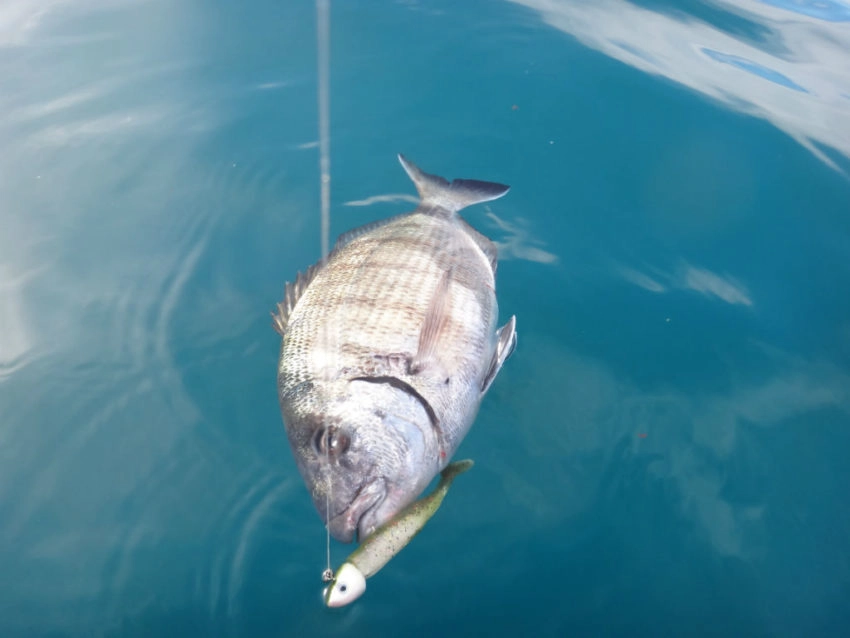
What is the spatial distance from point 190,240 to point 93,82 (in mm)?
2087

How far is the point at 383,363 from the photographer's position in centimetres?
242

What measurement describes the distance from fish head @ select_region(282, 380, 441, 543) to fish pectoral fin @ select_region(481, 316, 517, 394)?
418mm

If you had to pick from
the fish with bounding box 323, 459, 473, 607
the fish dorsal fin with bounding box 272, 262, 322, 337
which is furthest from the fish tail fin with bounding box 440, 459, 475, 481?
the fish dorsal fin with bounding box 272, 262, 322, 337

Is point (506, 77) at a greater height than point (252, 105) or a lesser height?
greater

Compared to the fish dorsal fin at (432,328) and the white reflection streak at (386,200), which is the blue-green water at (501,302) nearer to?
the white reflection streak at (386,200)

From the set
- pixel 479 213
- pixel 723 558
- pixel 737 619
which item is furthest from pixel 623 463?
pixel 479 213

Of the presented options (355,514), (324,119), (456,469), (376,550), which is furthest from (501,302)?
(324,119)

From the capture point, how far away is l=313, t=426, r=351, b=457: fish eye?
214 cm

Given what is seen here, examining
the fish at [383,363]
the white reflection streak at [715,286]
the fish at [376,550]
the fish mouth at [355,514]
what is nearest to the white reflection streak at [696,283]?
the white reflection streak at [715,286]

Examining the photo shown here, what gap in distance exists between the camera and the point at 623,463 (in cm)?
288

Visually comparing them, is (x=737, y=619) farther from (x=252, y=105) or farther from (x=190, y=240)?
(x=252, y=105)

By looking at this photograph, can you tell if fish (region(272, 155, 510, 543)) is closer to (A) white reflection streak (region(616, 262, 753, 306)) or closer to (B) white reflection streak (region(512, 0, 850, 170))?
(A) white reflection streak (region(616, 262, 753, 306))

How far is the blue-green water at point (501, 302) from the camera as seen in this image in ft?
8.57

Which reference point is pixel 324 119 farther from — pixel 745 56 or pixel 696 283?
pixel 745 56
